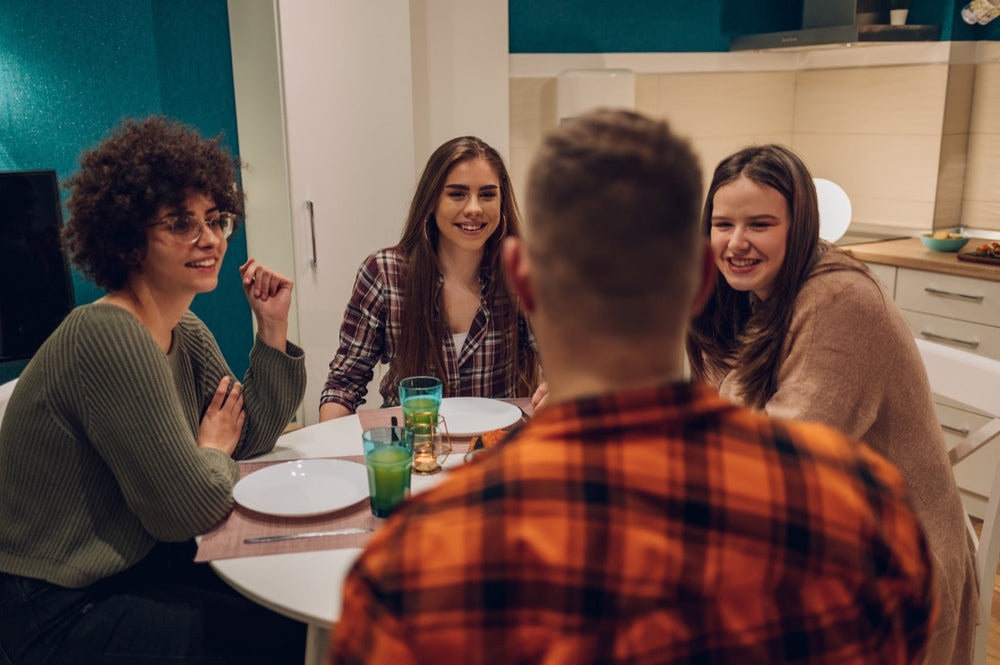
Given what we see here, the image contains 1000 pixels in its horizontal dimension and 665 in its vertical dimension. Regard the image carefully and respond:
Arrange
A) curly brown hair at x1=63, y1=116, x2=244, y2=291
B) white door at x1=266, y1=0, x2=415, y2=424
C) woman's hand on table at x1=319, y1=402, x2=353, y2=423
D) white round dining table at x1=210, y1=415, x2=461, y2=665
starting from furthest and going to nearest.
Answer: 1. white door at x1=266, y1=0, x2=415, y2=424
2. woman's hand on table at x1=319, y1=402, x2=353, y2=423
3. curly brown hair at x1=63, y1=116, x2=244, y2=291
4. white round dining table at x1=210, y1=415, x2=461, y2=665

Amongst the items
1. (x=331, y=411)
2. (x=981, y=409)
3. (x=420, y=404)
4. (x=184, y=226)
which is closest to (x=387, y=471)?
(x=420, y=404)

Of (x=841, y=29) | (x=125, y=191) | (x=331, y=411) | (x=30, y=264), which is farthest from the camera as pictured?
(x=841, y=29)

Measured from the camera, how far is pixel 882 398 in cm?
153

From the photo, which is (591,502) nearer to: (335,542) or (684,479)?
(684,479)

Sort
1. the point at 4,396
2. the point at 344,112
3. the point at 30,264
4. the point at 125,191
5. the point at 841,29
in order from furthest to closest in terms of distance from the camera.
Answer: the point at 841,29 → the point at 344,112 → the point at 30,264 → the point at 4,396 → the point at 125,191

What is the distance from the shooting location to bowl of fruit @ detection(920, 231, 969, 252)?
345 cm

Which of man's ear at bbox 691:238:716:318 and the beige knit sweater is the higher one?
man's ear at bbox 691:238:716:318

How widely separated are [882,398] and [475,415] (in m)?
0.80

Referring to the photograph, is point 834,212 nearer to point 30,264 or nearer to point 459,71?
point 459,71

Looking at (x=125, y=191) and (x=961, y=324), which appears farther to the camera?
(x=961, y=324)

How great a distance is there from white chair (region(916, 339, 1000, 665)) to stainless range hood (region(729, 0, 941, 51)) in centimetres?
207

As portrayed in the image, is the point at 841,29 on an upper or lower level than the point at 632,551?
upper

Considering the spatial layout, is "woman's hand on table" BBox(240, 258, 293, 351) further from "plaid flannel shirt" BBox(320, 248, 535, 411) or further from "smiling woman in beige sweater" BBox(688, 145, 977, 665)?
"smiling woman in beige sweater" BBox(688, 145, 977, 665)

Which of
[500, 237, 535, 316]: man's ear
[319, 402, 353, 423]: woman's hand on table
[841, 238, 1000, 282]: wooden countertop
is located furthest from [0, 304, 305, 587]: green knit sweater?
[841, 238, 1000, 282]: wooden countertop
